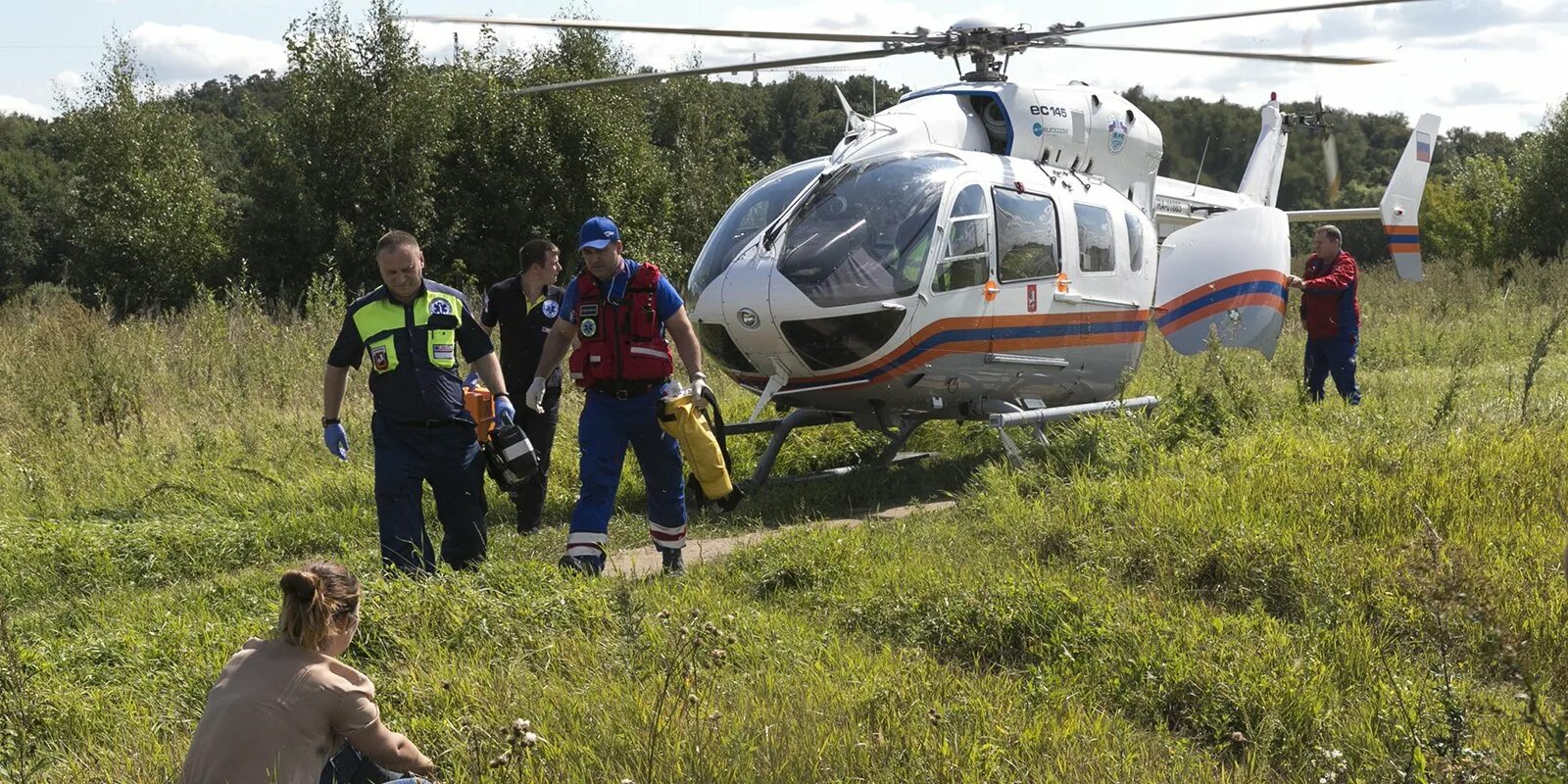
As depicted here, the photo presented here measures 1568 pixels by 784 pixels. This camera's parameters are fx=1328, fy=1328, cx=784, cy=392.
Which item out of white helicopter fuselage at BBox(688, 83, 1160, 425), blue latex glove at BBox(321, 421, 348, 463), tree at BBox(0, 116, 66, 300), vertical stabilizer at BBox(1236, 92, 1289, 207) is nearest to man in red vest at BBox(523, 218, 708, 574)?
blue latex glove at BBox(321, 421, 348, 463)

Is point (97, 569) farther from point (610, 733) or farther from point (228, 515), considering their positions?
point (610, 733)

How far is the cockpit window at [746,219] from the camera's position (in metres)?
8.99

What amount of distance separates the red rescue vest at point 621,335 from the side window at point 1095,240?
4120 millimetres

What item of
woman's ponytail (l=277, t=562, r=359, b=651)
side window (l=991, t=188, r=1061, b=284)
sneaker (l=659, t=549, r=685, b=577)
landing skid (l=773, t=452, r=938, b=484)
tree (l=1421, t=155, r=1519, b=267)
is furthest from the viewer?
tree (l=1421, t=155, r=1519, b=267)

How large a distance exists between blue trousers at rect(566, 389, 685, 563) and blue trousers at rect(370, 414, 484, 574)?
0.54m

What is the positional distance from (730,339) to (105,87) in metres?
33.3

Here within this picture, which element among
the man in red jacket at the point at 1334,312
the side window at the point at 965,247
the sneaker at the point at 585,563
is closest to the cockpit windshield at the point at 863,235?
the side window at the point at 965,247

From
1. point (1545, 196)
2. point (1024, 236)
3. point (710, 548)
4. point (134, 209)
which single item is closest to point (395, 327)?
point (710, 548)

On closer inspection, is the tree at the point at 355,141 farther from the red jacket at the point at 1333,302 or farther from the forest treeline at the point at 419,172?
the red jacket at the point at 1333,302

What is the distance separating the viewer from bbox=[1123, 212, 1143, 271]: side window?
10297 millimetres

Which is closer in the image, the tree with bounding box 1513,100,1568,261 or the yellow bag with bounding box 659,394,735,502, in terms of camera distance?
the yellow bag with bounding box 659,394,735,502

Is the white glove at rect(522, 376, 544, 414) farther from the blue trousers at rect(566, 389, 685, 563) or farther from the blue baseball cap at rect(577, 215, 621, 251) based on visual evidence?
the blue baseball cap at rect(577, 215, 621, 251)

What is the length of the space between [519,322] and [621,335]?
182 cm

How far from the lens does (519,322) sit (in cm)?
834
